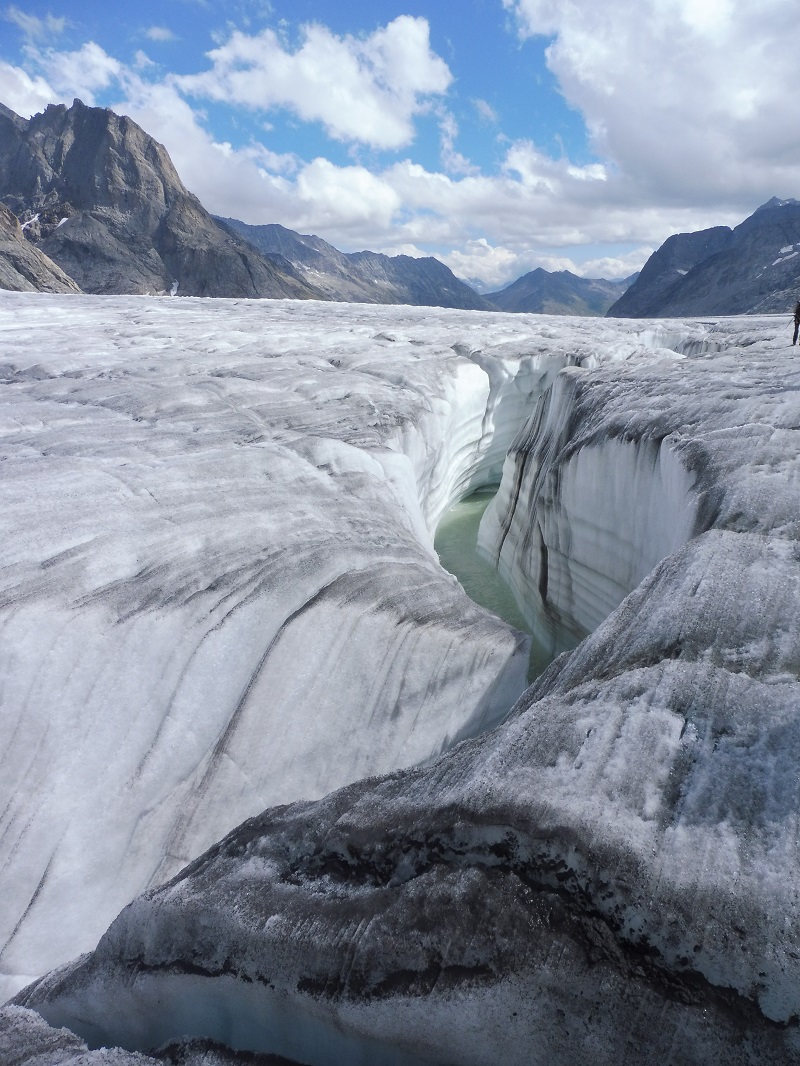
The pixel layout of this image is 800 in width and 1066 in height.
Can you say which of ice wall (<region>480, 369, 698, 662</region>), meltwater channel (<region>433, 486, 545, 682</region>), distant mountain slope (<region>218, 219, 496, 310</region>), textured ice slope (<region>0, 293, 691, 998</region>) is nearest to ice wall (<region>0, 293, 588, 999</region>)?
textured ice slope (<region>0, 293, 691, 998</region>)

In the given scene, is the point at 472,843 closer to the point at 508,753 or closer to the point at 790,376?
the point at 508,753

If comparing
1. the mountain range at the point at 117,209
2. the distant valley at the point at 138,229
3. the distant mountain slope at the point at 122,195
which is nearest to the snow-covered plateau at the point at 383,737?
the distant valley at the point at 138,229

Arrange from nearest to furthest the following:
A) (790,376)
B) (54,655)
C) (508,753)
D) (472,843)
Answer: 1. (472,843)
2. (508,753)
3. (54,655)
4. (790,376)

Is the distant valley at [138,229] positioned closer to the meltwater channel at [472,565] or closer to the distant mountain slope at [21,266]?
the distant mountain slope at [21,266]

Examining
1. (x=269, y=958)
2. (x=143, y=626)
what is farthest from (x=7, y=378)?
(x=269, y=958)

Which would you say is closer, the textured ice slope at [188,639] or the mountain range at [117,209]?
the textured ice slope at [188,639]

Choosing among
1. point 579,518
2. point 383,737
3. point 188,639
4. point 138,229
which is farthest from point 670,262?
point 188,639
